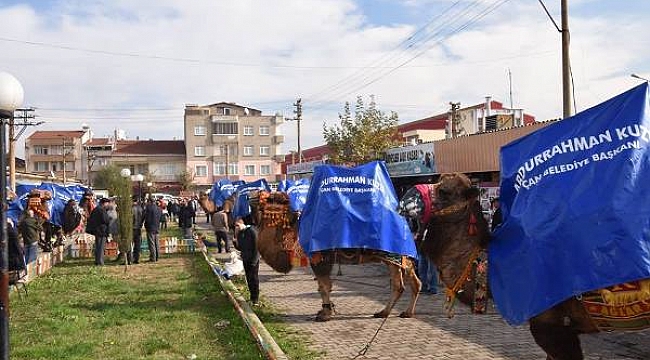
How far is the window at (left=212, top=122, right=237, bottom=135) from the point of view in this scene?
3398 inches

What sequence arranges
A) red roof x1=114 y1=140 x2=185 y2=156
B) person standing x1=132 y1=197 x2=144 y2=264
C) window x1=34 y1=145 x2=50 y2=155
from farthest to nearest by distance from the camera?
window x1=34 y1=145 x2=50 y2=155 < red roof x1=114 y1=140 x2=185 y2=156 < person standing x1=132 y1=197 x2=144 y2=264

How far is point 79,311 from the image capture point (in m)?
11.1

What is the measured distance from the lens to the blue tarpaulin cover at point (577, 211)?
381cm

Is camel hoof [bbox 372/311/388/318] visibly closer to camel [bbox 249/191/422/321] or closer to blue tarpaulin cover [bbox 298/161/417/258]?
camel [bbox 249/191/422/321]

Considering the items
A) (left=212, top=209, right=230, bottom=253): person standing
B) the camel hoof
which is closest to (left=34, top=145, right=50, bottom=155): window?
(left=212, top=209, right=230, bottom=253): person standing

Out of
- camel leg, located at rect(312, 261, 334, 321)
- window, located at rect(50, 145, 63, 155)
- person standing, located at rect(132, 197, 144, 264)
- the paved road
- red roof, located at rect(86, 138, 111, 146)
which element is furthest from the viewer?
red roof, located at rect(86, 138, 111, 146)

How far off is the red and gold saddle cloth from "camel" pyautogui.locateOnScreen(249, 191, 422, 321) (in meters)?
5.82

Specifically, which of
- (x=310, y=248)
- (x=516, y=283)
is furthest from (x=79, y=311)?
(x=516, y=283)

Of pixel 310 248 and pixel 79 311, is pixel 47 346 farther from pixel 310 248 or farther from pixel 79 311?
pixel 310 248

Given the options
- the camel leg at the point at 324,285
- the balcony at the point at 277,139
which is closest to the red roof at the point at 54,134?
the balcony at the point at 277,139

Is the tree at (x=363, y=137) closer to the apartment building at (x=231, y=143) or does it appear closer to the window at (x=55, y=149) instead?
the apartment building at (x=231, y=143)

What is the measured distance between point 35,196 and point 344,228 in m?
10.6

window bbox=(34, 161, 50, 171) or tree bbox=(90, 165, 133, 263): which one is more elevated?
window bbox=(34, 161, 50, 171)

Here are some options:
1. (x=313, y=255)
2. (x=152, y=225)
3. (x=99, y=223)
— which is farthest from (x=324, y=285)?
(x=99, y=223)
